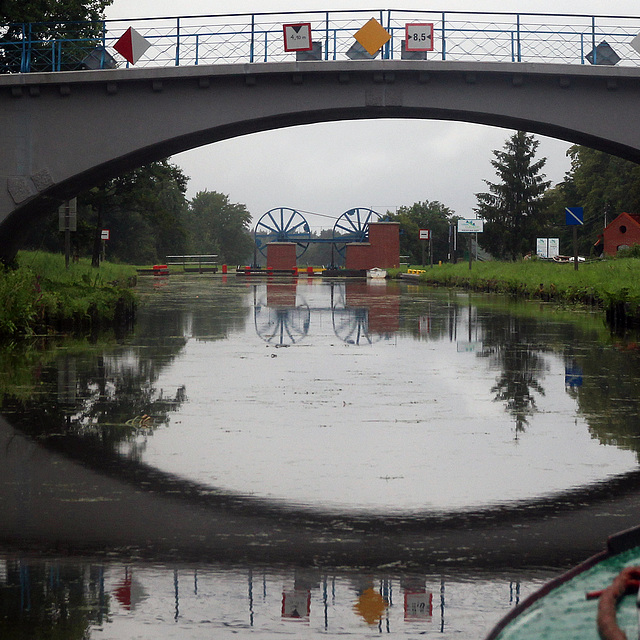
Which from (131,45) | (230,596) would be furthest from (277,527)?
(131,45)

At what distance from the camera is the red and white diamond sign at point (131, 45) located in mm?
24734

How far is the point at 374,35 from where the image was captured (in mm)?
24672

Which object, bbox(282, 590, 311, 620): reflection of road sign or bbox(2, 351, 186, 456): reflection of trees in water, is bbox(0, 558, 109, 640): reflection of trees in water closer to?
bbox(282, 590, 311, 620): reflection of road sign

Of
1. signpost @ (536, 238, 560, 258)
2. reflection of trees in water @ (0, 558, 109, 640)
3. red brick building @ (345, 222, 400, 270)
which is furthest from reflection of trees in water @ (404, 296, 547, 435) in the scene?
signpost @ (536, 238, 560, 258)

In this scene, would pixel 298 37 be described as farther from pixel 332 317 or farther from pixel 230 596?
pixel 230 596

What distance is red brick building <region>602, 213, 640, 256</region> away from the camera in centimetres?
7281

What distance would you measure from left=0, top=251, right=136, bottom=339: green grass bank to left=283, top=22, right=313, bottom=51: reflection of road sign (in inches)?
293

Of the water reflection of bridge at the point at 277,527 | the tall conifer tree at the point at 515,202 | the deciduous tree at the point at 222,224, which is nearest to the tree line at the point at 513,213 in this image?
the tall conifer tree at the point at 515,202

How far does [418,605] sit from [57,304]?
16.1 m

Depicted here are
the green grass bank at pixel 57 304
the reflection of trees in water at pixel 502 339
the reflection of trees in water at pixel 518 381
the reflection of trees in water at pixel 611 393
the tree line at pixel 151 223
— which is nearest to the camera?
the reflection of trees in water at pixel 611 393

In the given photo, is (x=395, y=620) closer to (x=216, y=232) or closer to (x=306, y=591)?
(x=306, y=591)

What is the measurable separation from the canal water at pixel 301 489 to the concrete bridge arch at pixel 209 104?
A: 456 inches

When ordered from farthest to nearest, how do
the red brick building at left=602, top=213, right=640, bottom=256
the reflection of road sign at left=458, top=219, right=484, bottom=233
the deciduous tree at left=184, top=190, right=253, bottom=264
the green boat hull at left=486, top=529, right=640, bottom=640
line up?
the deciduous tree at left=184, top=190, right=253, bottom=264 → the red brick building at left=602, top=213, right=640, bottom=256 → the reflection of road sign at left=458, top=219, right=484, bottom=233 → the green boat hull at left=486, top=529, right=640, bottom=640

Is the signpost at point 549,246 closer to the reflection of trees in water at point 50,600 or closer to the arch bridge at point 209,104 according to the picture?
the arch bridge at point 209,104
